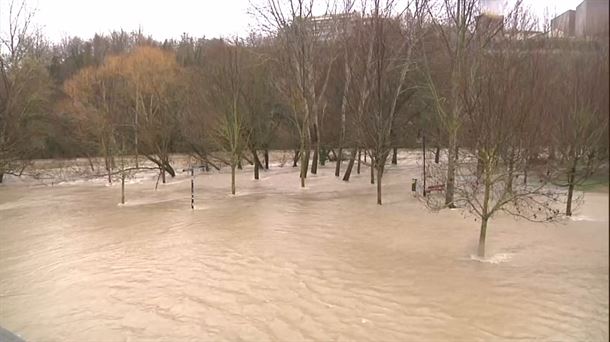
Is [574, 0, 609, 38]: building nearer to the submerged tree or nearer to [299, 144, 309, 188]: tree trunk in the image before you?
the submerged tree

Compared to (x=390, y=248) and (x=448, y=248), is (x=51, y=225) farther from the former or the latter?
(x=448, y=248)

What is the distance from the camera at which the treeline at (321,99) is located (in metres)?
11.3

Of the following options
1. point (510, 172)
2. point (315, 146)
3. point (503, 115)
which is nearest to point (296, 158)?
point (315, 146)

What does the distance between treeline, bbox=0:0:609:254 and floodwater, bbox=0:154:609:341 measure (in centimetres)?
173

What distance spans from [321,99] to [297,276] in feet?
66.6

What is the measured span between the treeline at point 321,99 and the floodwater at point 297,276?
68.1 inches

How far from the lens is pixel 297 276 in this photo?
33.6 ft

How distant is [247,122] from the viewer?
27.6 meters

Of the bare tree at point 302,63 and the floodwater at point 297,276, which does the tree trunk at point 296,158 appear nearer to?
the bare tree at point 302,63

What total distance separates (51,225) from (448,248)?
13542 mm

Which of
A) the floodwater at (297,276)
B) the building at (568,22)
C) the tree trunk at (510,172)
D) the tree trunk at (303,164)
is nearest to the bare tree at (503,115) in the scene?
the tree trunk at (510,172)

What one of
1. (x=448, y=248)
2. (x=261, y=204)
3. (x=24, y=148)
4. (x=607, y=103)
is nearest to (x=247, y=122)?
(x=261, y=204)

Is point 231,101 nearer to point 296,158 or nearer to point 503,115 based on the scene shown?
point 296,158

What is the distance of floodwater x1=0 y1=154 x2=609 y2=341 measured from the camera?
7512 millimetres
